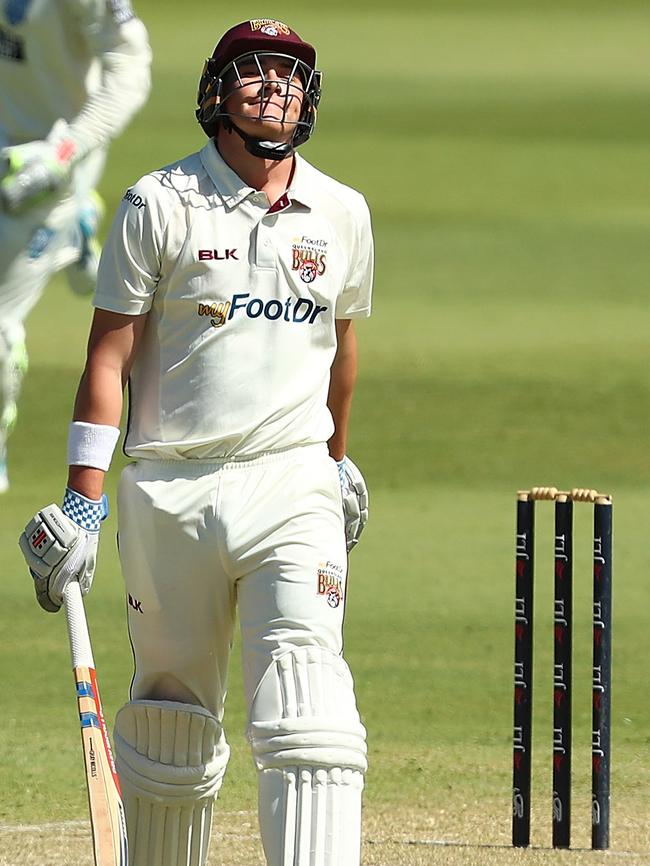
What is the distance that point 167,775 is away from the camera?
3.40 m

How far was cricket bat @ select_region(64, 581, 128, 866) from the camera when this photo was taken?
3.22m

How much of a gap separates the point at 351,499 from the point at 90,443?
65cm

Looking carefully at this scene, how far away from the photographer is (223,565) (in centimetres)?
331

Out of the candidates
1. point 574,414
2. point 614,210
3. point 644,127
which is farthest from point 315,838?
point 644,127

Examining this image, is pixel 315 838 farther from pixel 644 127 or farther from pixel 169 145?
pixel 644 127

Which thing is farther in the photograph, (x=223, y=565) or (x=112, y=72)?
(x=112, y=72)

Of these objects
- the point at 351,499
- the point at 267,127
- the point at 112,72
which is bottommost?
the point at 351,499

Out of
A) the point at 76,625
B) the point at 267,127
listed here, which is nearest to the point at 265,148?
the point at 267,127

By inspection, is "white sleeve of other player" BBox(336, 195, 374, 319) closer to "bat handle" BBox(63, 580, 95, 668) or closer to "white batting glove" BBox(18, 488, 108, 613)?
"white batting glove" BBox(18, 488, 108, 613)

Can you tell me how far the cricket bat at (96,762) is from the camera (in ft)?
10.6

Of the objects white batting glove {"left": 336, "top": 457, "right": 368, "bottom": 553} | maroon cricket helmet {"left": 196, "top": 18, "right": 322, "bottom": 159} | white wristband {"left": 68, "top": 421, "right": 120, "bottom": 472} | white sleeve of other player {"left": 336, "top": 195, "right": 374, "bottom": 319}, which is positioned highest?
maroon cricket helmet {"left": 196, "top": 18, "right": 322, "bottom": 159}

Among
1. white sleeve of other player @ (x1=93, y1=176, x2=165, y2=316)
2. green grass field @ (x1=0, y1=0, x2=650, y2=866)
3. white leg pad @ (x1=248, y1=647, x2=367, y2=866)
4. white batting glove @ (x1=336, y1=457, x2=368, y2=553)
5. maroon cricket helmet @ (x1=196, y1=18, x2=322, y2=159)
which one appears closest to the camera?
white leg pad @ (x1=248, y1=647, x2=367, y2=866)

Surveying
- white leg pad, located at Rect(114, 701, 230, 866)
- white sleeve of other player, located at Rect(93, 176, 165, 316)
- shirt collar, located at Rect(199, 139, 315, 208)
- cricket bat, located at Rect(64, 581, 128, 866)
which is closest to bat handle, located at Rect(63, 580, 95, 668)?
cricket bat, located at Rect(64, 581, 128, 866)

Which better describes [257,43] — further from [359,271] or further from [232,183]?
[359,271]
